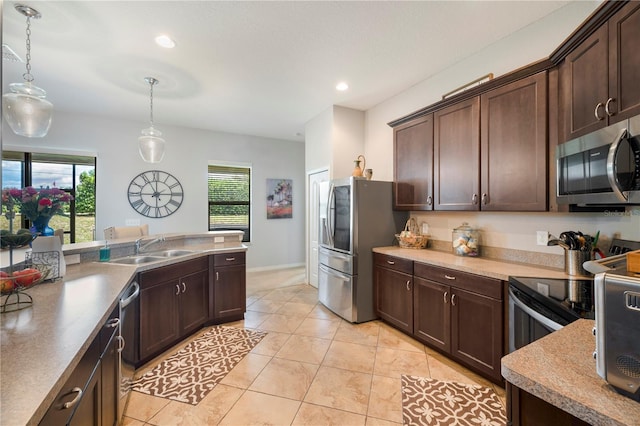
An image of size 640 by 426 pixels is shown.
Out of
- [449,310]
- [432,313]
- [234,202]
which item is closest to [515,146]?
[449,310]

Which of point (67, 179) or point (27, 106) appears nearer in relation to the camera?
point (27, 106)

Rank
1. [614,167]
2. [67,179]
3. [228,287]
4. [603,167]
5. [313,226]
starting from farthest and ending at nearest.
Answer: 1. [313,226]
2. [67,179]
3. [228,287]
4. [603,167]
5. [614,167]

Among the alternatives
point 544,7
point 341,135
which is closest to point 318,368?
point 341,135

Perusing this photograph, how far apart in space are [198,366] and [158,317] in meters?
0.56

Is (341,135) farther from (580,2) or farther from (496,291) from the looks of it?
(496,291)

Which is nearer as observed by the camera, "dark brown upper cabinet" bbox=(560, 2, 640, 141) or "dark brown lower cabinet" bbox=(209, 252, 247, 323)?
"dark brown upper cabinet" bbox=(560, 2, 640, 141)

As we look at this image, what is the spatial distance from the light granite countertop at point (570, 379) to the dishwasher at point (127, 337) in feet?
6.28

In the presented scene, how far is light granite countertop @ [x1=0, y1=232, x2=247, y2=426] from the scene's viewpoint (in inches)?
27.3

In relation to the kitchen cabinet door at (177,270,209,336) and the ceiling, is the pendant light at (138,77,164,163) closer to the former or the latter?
the ceiling

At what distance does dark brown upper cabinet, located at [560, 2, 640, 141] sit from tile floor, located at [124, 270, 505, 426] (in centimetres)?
194

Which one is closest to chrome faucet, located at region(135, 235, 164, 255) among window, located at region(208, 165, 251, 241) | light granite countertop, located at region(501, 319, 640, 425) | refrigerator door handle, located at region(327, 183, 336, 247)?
refrigerator door handle, located at region(327, 183, 336, 247)

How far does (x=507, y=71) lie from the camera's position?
2.46m

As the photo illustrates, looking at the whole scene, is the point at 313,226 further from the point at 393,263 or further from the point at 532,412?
the point at 532,412

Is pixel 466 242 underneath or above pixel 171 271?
above
